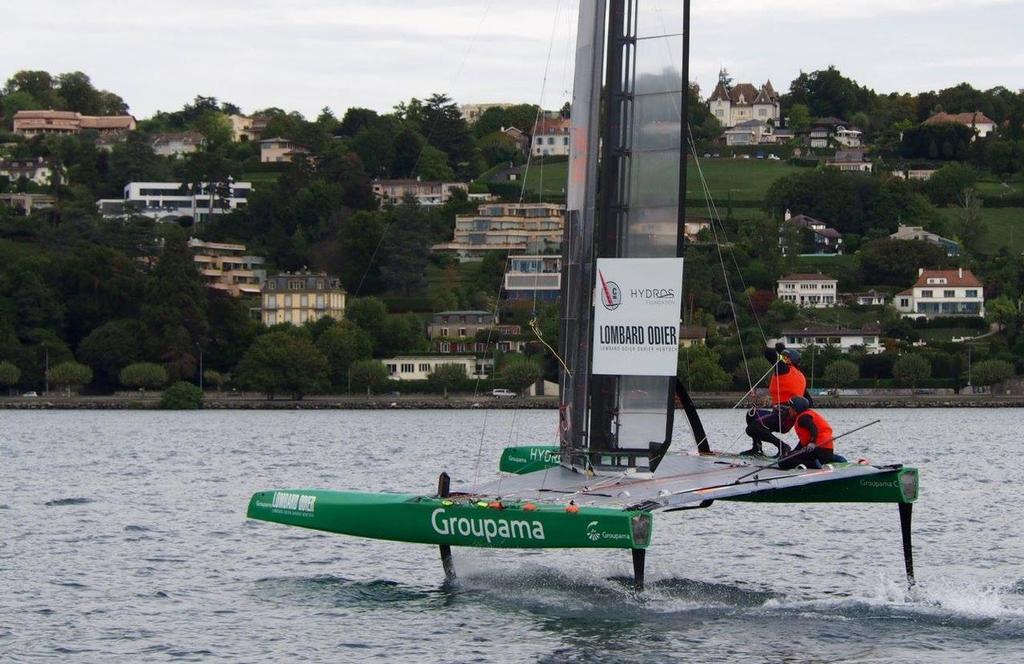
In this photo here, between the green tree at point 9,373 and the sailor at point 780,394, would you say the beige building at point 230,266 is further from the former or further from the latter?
the sailor at point 780,394

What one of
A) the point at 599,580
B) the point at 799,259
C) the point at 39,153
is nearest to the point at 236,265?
the point at 799,259

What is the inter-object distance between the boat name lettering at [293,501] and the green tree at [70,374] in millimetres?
71195

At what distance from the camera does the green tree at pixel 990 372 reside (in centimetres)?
8869

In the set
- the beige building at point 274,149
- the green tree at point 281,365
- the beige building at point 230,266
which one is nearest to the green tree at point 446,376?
the green tree at point 281,365

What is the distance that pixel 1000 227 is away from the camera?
131500 mm

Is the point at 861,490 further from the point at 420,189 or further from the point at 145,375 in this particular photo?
the point at 420,189

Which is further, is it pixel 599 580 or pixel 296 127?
pixel 296 127

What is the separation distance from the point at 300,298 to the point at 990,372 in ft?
136

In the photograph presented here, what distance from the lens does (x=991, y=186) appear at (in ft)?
483

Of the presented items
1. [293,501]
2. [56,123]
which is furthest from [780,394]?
[56,123]

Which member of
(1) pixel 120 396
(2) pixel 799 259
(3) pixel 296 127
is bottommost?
(1) pixel 120 396

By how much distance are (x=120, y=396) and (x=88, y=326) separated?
7207 mm

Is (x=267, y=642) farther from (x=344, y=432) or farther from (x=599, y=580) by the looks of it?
(x=344, y=432)

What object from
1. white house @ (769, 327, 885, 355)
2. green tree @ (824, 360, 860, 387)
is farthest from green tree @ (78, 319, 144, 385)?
green tree @ (824, 360, 860, 387)
